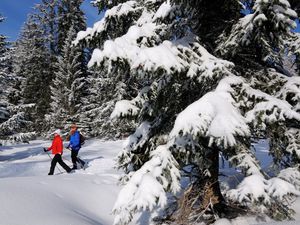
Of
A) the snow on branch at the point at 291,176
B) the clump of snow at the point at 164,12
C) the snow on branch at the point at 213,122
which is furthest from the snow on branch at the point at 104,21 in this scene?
the snow on branch at the point at 291,176

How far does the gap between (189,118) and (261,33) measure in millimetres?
2141

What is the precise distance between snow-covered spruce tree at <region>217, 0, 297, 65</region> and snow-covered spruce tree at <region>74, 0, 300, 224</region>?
454mm

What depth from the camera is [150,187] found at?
5.18 m

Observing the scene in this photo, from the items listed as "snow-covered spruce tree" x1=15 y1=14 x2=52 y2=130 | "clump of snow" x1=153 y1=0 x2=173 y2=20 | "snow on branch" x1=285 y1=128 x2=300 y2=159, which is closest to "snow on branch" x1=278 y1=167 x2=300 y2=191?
"snow on branch" x1=285 y1=128 x2=300 y2=159

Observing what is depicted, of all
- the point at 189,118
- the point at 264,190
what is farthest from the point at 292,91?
the point at 189,118

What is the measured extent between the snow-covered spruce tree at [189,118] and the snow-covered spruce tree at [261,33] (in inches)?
17.9

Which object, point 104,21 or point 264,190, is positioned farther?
point 104,21

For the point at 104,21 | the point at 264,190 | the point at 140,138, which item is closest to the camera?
the point at 264,190

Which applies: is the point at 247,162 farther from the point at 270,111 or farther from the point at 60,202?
the point at 60,202

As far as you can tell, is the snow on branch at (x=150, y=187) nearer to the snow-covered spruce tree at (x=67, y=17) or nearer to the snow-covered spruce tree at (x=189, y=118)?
the snow-covered spruce tree at (x=189, y=118)

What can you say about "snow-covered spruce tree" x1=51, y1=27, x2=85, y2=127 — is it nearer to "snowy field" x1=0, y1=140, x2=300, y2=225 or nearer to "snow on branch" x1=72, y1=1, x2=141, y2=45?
"snowy field" x1=0, y1=140, x2=300, y2=225

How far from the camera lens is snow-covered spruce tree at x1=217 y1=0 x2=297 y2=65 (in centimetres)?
550

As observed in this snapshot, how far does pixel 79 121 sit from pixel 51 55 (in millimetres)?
13011

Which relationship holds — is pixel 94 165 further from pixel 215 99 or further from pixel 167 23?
pixel 215 99
